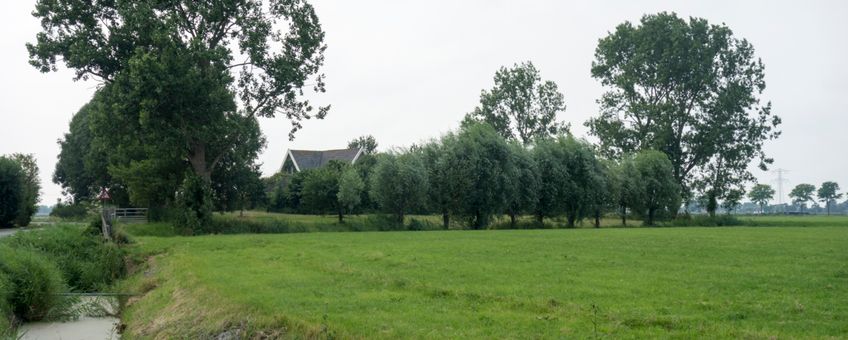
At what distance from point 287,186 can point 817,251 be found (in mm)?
64163

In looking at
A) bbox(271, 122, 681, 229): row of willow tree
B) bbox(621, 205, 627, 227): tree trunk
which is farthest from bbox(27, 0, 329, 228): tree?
bbox(621, 205, 627, 227): tree trunk

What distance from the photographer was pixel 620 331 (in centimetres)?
1112

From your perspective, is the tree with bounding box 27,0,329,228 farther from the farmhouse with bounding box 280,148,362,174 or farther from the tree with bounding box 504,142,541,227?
the farmhouse with bounding box 280,148,362,174

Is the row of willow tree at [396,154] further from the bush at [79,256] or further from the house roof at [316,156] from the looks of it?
the house roof at [316,156]

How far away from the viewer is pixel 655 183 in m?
69.2

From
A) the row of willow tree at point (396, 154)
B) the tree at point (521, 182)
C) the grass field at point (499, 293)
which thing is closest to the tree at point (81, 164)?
the row of willow tree at point (396, 154)

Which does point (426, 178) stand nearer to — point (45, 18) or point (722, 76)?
point (45, 18)

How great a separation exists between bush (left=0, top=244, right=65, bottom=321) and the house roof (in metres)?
81.1

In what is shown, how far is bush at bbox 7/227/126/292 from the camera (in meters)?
28.0

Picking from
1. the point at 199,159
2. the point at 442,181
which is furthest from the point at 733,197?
the point at 199,159

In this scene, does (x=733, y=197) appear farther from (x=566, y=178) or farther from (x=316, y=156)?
(x=316, y=156)

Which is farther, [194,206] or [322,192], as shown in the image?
[322,192]

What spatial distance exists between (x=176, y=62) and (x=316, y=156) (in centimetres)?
6777

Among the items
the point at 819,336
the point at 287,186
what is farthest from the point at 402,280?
the point at 287,186
